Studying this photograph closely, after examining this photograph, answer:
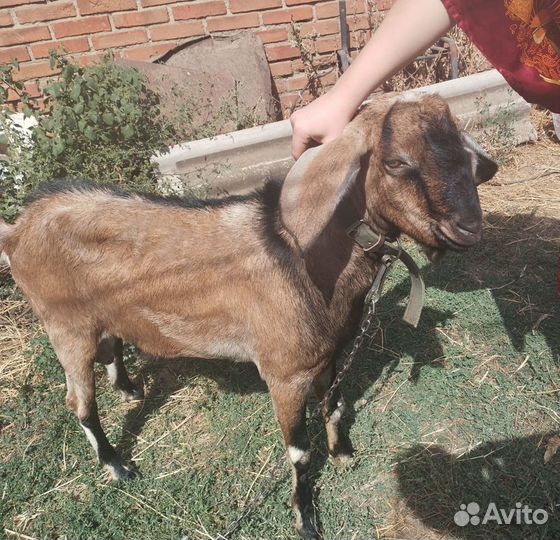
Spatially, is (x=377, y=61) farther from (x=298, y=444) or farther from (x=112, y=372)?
(x=112, y=372)

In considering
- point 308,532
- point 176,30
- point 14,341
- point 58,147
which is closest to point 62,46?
point 176,30

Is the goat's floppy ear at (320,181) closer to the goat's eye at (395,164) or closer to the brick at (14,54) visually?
the goat's eye at (395,164)

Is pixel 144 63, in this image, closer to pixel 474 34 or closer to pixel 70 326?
pixel 70 326

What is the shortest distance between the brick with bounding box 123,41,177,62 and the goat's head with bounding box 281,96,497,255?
388cm

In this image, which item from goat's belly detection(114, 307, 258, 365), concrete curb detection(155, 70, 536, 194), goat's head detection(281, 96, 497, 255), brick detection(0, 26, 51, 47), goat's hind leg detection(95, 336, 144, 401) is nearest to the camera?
goat's head detection(281, 96, 497, 255)

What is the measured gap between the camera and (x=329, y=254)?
76.9 inches

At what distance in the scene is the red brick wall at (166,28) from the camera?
4.67 meters

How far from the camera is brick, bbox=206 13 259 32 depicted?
5.01 metres

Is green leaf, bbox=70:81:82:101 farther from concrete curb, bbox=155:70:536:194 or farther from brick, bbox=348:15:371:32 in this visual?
brick, bbox=348:15:371:32

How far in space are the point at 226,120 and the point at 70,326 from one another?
9.59 feet

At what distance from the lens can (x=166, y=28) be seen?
16.1 feet

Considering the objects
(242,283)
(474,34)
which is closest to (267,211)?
(242,283)

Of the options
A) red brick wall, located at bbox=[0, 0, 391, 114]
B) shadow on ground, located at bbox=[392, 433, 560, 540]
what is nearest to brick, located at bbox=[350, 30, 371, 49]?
red brick wall, located at bbox=[0, 0, 391, 114]

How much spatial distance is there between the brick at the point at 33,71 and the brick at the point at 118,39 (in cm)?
48
